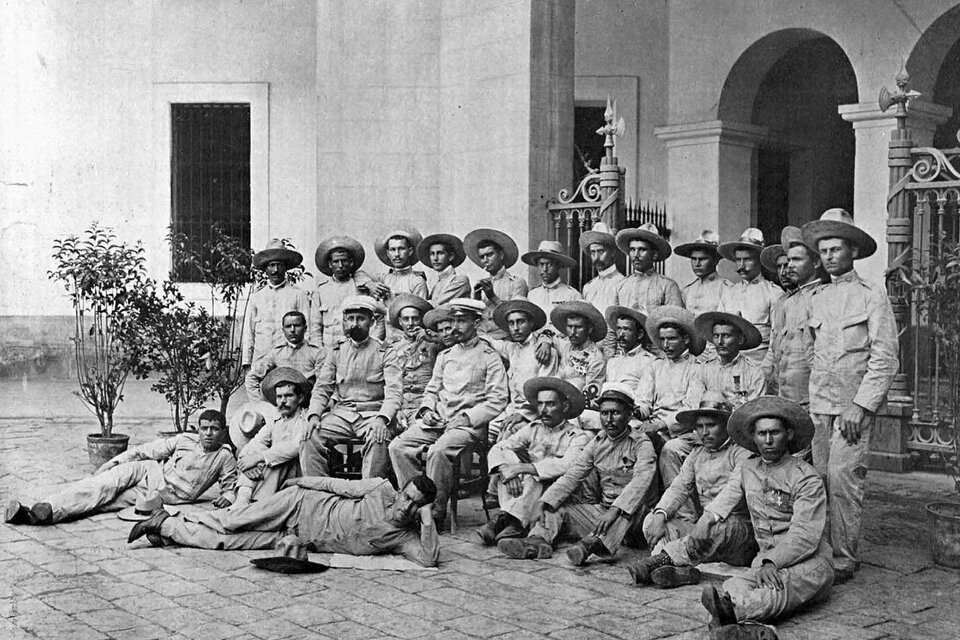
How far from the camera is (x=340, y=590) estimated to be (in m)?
6.20

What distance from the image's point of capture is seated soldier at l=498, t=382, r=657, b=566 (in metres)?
6.93

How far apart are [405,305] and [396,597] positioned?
296 centimetres

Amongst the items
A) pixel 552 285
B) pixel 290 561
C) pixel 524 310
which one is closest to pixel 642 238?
pixel 552 285

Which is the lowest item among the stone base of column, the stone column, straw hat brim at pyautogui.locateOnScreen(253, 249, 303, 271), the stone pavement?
the stone pavement

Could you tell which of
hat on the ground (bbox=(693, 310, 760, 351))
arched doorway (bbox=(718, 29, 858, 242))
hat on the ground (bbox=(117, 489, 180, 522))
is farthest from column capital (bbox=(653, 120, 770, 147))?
hat on the ground (bbox=(117, 489, 180, 522))

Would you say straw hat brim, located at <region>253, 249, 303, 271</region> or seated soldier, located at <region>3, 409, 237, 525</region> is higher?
straw hat brim, located at <region>253, 249, 303, 271</region>

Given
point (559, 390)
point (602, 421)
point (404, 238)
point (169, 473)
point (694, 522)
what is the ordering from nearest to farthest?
point (694, 522), point (602, 421), point (559, 390), point (169, 473), point (404, 238)

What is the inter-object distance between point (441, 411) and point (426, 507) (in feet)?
4.93

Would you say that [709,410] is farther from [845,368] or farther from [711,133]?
[711,133]

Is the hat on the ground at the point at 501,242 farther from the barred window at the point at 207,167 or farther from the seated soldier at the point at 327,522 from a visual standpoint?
the barred window at the point at 207,167

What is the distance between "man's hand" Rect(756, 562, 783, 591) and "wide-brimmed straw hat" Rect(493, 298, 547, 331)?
9.74 feet

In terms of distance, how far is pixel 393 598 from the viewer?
6.06 meters

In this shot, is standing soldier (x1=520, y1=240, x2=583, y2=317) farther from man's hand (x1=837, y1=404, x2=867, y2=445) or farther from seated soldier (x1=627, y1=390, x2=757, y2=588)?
man's hand (x1=837, y1=404, x2=867, y2=445)

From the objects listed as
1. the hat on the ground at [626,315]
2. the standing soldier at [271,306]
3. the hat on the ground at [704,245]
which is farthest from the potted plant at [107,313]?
the hat on the ground at [704,245]
